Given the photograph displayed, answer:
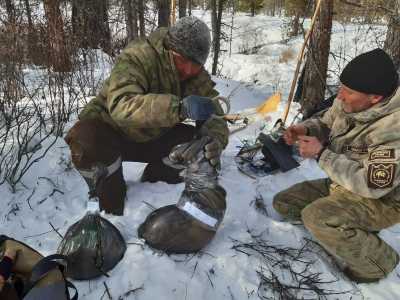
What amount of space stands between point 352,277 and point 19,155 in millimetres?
2210

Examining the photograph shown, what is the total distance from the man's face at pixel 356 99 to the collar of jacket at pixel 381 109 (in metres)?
0.03

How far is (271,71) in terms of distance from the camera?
11227 mm

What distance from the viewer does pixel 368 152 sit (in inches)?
76.7

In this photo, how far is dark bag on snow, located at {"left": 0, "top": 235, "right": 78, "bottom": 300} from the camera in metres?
1.30

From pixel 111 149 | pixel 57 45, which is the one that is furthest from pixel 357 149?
pixel 57 45

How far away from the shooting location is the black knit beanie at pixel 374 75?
1929 mm

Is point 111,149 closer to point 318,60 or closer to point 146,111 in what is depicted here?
point 146,111

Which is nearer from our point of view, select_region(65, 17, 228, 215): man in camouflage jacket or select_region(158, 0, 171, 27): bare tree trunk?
select_region(65, 17, 228, 215): man in camouflage jacket

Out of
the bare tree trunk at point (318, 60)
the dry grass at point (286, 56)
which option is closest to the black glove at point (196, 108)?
the bare tree trunk at point (318, 60)

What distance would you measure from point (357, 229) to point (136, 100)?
4.57 feet

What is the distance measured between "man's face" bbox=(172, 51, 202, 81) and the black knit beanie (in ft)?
2.93

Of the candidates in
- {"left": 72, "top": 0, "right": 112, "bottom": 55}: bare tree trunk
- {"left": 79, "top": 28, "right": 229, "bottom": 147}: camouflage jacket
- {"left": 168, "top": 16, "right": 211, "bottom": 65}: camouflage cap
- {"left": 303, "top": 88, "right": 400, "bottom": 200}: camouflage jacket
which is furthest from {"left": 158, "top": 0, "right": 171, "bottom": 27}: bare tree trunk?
{"left": 303, "top": 88, "right": 400, "bottom": 200}: camouflage jacket

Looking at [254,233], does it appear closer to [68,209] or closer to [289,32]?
[68,209]

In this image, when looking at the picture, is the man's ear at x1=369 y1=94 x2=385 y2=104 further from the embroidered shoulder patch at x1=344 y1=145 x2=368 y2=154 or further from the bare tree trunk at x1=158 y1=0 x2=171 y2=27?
the bare tree trunk at x1=158 y1=0 x2=171 y2=27
